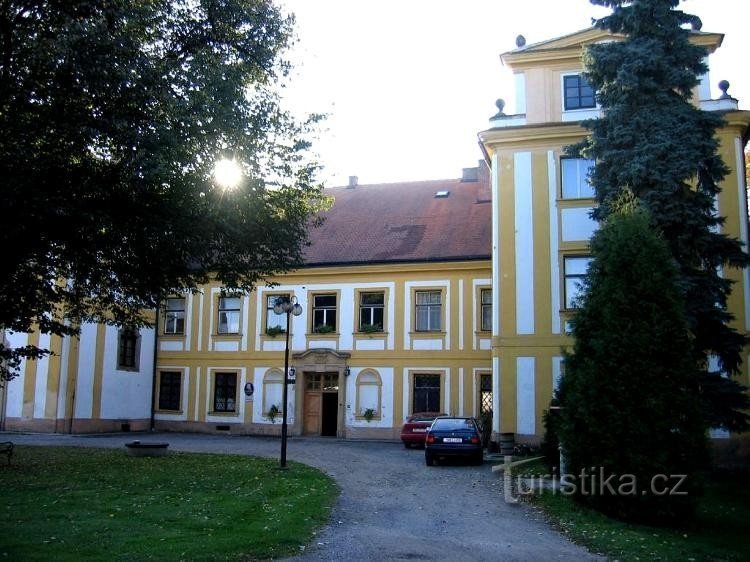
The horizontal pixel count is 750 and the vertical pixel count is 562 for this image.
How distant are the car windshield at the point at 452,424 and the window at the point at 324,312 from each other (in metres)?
12.3

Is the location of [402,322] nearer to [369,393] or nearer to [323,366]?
[369,393]

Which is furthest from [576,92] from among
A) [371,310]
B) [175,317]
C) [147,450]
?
[175,317]

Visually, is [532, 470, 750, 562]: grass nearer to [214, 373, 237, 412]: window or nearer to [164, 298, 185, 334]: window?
[214, 373, 237, 412]: window

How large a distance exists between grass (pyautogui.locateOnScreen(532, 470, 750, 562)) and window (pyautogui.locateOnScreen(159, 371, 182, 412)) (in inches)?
945

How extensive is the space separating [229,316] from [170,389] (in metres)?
4.54

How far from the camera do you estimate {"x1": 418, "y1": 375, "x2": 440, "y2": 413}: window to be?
30.2 meters

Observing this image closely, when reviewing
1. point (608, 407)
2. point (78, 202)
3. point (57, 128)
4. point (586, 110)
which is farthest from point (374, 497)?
point (586, 110)

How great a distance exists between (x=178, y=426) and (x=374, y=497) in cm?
2209

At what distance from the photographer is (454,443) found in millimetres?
19422

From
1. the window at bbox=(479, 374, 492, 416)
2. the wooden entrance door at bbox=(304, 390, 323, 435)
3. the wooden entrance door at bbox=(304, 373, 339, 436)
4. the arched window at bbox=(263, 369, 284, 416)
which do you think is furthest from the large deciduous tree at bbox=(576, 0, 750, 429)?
the arched window at bbox=(263, 369, 284, 416)

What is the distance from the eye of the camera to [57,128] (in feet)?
38.4

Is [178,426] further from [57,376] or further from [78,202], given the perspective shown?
[78,202]

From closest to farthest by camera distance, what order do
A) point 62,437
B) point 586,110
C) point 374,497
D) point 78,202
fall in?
point 78,202 → point 374,497 → point 586,110 → point 62,437

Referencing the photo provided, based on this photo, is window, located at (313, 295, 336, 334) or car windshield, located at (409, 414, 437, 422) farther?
window, located at (313, 295, 336, 334)
